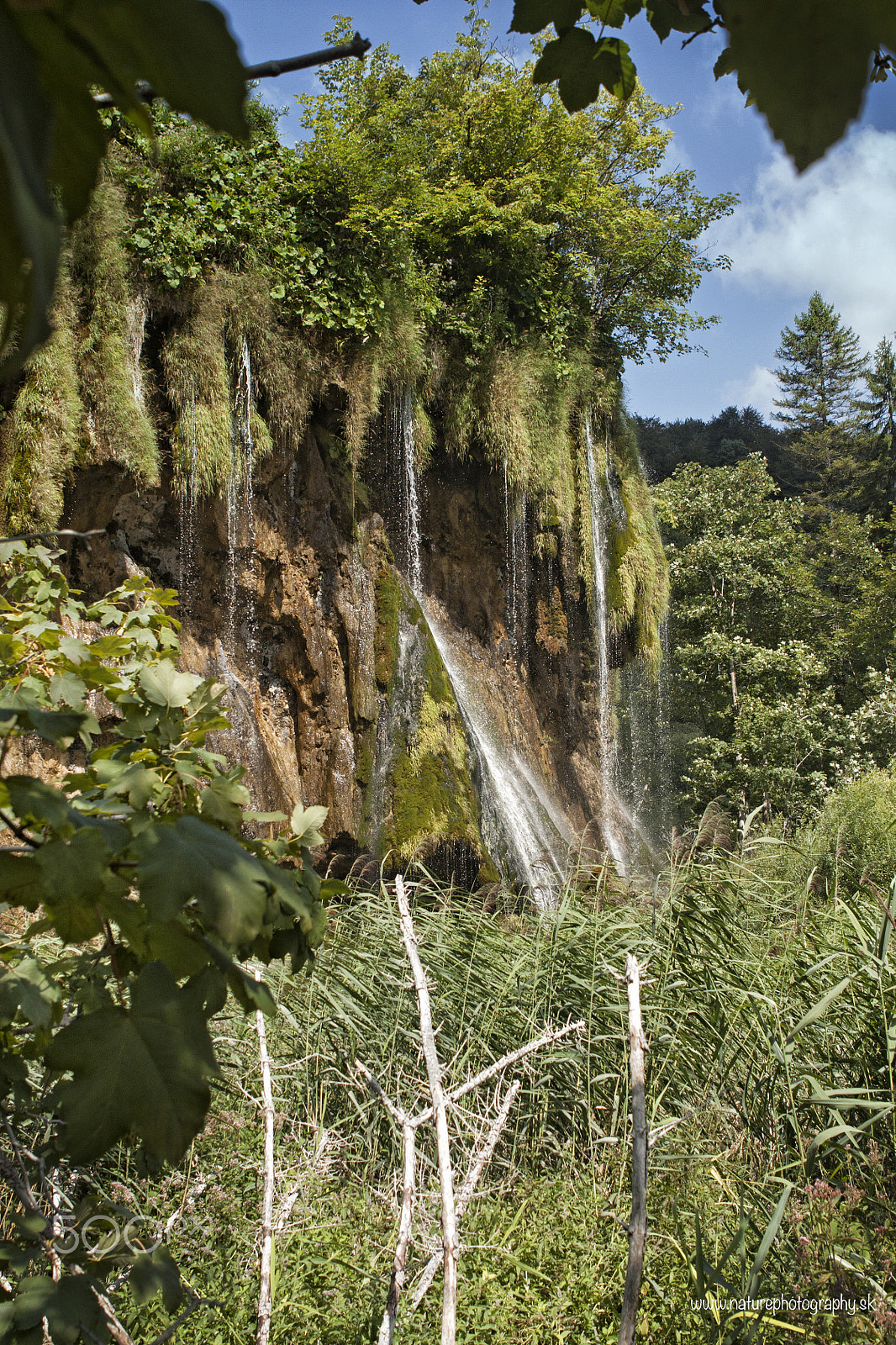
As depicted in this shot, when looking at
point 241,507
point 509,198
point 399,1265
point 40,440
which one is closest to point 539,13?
point 399,1265

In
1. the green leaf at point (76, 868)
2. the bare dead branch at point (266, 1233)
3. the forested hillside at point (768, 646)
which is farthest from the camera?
the forested hillside at point (768, 646)

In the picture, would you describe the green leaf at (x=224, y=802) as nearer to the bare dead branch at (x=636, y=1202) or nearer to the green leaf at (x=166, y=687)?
the green leaf at (x=166, y=687)

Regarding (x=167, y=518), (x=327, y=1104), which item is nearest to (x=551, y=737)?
(x=167, y=518)

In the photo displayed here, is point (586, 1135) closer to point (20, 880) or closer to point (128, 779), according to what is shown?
point (128, 779)

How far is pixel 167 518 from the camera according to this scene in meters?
6.66

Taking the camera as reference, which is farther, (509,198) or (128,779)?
(509,198)

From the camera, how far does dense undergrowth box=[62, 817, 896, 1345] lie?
6.44 feet

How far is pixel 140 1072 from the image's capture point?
68 centimetres

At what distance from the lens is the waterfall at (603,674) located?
1085cm

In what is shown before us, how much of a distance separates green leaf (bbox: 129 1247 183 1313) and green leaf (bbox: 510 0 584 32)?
1359mm

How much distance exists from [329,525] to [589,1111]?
18.8 ft

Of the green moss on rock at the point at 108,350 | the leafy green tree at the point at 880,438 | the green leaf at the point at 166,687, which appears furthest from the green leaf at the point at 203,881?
the leafy green tree at the point at 880,438

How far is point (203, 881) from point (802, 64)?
0.69 meters

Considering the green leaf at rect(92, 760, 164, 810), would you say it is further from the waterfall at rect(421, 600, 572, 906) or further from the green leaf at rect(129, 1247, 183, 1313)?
the waterfall at rect(421, 600, 572, 906)
